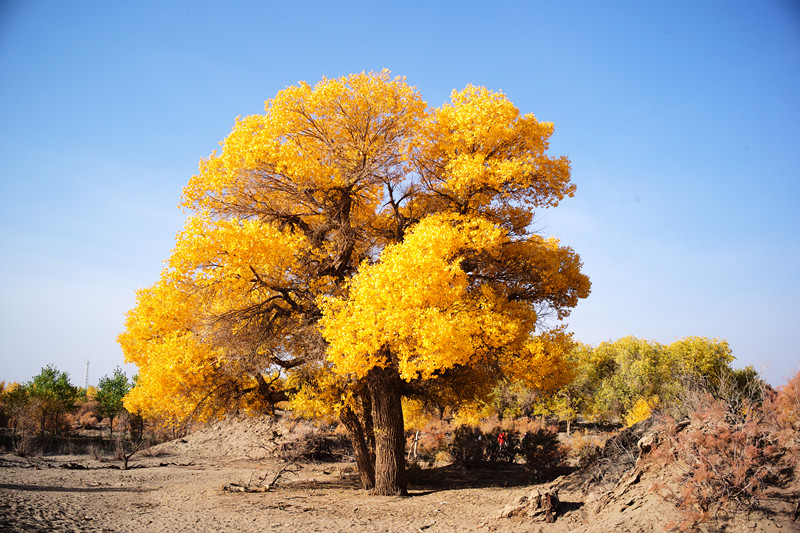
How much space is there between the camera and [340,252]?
43.8 feet

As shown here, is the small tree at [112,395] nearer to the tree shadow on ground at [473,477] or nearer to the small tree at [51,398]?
the small tree at [51,398]

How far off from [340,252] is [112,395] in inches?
1354

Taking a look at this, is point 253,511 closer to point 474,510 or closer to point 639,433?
point 474,510

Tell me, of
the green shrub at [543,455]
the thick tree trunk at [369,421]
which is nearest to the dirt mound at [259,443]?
the thick tree trunk at [369,421]

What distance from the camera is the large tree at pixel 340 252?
1155 centimetres

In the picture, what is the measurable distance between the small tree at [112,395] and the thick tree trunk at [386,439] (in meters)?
30.2

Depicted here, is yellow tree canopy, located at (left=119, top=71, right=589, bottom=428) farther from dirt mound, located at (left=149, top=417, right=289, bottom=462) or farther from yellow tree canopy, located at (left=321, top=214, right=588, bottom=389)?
dirt mound, located at (left=149, top=417, right=289, bottom=462)

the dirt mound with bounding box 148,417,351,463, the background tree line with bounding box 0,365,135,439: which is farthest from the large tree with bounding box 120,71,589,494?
the background tree line with bounding box 0,365,135,439

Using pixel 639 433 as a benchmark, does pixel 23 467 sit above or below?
below

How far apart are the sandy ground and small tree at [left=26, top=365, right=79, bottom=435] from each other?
53.0 feet

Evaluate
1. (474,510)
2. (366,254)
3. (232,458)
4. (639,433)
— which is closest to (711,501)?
(639,433)

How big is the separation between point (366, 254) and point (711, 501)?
32.6 ft

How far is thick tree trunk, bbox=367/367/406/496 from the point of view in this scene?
42.2 feet

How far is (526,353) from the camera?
1193cm
